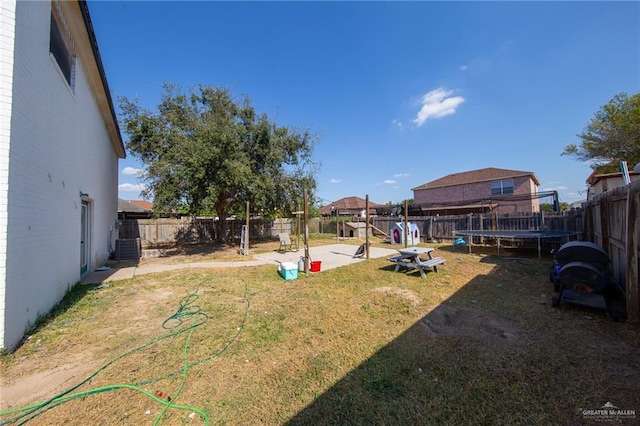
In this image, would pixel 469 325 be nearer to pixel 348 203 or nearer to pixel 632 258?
pixel 632 258

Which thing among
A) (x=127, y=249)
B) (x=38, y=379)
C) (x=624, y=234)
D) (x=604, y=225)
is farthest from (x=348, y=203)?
(x=38, y=379)

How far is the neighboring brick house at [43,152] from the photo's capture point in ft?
10.4

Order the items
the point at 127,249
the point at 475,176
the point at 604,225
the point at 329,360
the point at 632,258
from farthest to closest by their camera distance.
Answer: the point at 475,176
the point at 127,249
the point at 604,225
the point at 632,258
the point at 329,360

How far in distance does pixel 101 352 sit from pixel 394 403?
3.57m

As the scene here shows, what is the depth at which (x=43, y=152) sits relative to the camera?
4219mm

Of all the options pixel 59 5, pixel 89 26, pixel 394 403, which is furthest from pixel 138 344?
pixel 89 26

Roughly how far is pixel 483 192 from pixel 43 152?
27.7 meters

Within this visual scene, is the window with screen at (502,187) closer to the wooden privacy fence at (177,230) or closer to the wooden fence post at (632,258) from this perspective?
the wooden privacy fence at (177,230)

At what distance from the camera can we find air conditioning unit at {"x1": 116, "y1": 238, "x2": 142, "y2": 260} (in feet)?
34.7

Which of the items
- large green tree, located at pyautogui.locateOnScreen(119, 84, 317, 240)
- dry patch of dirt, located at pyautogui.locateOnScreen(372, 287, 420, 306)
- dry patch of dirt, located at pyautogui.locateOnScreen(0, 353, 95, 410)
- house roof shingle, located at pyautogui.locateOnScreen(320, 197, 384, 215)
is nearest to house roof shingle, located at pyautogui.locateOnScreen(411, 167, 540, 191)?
house roof shingle, located at pyautogui.locateOnScreen(320, 197, 384, 215)

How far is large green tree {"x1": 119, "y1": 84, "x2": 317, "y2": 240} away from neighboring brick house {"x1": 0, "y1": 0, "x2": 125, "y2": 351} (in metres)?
3.52

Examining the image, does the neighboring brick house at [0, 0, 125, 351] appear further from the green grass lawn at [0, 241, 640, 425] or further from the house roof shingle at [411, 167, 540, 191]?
the house roof shingle at [411, 167, 540, 191]

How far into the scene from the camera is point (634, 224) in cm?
368

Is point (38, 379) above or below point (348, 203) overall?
below
